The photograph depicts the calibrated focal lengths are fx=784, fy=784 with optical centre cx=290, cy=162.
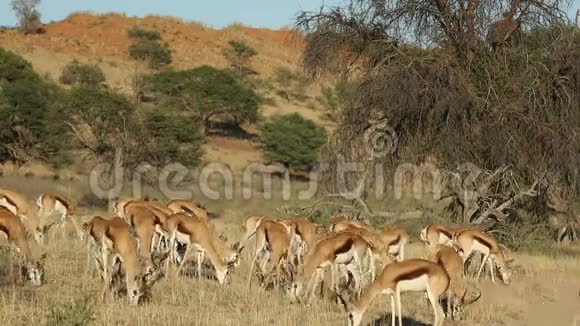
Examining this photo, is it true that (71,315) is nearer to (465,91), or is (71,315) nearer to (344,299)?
(344,299)

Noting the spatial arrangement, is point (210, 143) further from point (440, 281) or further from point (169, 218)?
point (440, 281)

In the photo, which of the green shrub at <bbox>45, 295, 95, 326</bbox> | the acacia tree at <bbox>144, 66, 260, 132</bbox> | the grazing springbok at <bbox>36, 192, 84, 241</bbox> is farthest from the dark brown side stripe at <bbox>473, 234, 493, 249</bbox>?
the acacia tree at <bbox>144, 66, 260, 132</bbox>

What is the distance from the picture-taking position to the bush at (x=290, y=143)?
39469 mm

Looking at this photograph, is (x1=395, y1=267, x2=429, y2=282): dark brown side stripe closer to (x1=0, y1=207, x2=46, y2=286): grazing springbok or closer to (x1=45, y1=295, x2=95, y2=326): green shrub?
(x1=45, y1=295, x2=95, y2=326): green shrub

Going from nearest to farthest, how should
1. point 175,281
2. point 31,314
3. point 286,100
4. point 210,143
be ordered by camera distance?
point 31,314 < point 175,281 < point 210,143 < point 286,100

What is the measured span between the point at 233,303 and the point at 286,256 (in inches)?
79.1

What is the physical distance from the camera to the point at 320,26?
1780 centimetres

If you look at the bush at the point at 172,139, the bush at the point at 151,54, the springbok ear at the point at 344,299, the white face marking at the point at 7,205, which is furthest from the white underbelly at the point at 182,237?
the bush at the point at 151,54

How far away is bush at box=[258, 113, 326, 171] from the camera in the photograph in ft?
129

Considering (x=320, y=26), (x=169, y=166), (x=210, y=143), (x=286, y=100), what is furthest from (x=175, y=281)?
(x=286, y=100)

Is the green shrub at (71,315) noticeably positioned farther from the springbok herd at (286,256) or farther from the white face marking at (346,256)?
the white face marking at (346,256)

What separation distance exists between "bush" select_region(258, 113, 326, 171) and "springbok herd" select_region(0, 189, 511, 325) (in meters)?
23.9

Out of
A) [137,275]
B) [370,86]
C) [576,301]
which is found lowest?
[576,301]

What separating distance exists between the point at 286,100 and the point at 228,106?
42.2 ft
